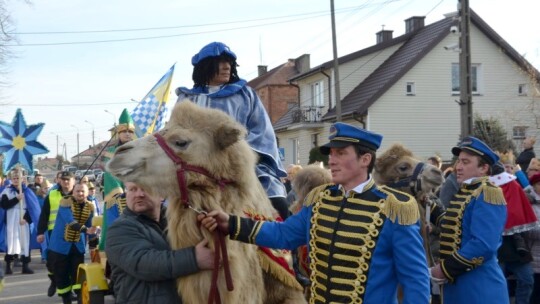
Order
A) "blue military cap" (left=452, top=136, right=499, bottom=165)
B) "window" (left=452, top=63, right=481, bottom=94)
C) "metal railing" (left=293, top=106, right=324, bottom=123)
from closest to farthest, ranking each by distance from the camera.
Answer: "blue military cap" (left=452, top=136, right=499, bottom=165)
"window" (left=452, top=63, right=481, bottom=94)
"metal railing" (left=293, top=106, right=324, bottom=123)


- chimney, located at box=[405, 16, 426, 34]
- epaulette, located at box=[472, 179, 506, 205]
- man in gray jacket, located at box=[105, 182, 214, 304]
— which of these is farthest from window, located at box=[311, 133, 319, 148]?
man in gray jacket, located at box=[105, 182, 214, 304]

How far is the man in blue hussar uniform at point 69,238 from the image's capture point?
9.98 metres

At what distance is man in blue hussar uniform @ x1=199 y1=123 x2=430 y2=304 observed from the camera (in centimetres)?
348

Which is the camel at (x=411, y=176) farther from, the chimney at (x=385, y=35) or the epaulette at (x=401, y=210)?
the chimney at (x=385, y=35)

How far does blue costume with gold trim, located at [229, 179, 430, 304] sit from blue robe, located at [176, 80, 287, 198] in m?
0.98

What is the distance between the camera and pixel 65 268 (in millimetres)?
10117

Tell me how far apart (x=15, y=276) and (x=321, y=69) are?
21365 mm

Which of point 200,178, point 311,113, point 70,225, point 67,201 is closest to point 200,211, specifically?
point 200,178

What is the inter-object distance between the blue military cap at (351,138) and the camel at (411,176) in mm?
2271

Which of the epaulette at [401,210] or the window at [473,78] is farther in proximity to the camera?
the window at [473,78]

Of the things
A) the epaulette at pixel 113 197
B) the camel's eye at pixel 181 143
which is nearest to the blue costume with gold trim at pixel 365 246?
the camel's eye at pixel 181 143

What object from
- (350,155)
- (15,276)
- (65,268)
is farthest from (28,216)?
(350,155)

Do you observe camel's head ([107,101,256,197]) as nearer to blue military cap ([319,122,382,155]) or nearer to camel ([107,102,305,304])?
camel ([107,102,305,304])

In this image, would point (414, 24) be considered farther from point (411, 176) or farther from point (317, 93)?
point (411, 176)
